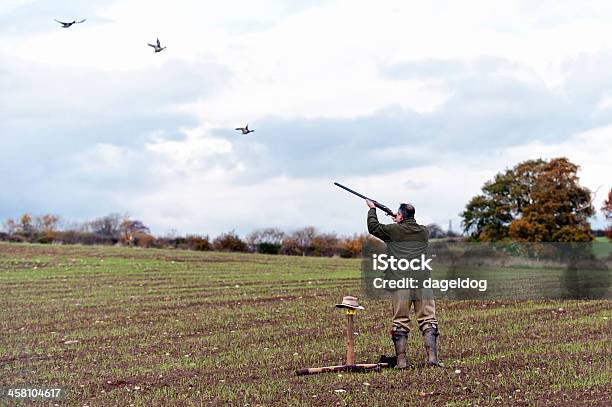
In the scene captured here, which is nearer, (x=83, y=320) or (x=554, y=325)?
(x=554, y=325)

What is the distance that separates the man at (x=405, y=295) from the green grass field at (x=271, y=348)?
433mm

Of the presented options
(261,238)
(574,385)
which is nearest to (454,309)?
(574,385)

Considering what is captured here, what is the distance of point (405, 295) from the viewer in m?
13.8

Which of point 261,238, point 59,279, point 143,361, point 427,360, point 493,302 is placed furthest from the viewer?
point 261,238

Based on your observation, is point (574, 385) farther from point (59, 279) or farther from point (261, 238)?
point (261, 238)

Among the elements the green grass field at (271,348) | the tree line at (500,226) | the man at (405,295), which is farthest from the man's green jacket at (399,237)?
the tree line at (500,226)

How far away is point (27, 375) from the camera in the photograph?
14609 mm

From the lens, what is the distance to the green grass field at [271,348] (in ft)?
40.1

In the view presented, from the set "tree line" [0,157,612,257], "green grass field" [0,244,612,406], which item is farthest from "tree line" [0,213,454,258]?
"green grass field" [0,244,612,406]

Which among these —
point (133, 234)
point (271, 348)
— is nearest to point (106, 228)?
point (133, 234)

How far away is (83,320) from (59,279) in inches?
666

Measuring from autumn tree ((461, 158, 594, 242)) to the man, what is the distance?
181ft

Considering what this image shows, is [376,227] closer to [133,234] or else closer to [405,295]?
[405,295]

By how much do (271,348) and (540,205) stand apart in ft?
182
